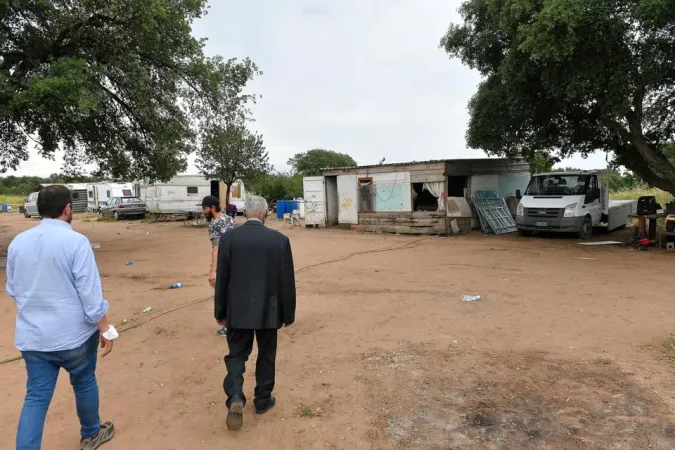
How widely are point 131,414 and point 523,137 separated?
14.5 metres

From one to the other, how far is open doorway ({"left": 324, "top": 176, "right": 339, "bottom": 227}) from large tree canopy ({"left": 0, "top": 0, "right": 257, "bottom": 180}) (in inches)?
333

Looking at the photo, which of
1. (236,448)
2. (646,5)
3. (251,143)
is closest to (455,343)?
(236,448)

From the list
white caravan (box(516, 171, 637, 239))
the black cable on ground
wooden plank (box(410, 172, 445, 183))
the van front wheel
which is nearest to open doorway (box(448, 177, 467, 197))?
wooden plank (box(410, 172, 445, 183))

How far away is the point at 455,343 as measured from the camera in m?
5.35

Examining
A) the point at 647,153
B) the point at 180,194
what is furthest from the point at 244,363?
the point at 180,194

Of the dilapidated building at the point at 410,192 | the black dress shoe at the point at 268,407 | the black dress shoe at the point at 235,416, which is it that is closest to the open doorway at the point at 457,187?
the dilapidated building at the point at 410,192

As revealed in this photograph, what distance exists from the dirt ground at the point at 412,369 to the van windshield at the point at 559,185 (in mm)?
6398

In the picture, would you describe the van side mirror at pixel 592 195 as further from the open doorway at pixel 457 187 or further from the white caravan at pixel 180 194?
the white caravan at pixel 180 194

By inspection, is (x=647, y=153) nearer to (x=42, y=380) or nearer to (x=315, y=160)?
(x=42, y=380)

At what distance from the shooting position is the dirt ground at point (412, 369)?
3.46 m

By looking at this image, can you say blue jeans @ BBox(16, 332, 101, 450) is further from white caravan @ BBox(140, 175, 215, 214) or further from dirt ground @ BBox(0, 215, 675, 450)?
white caravan @ BBox(140, 175, 215, 214)

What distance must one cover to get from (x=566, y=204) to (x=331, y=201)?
10834 mm

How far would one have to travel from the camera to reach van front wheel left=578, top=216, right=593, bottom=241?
49.7ft

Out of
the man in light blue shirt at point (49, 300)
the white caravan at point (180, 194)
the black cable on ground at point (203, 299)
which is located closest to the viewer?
the man in light blue shirt at point (49, 300)
